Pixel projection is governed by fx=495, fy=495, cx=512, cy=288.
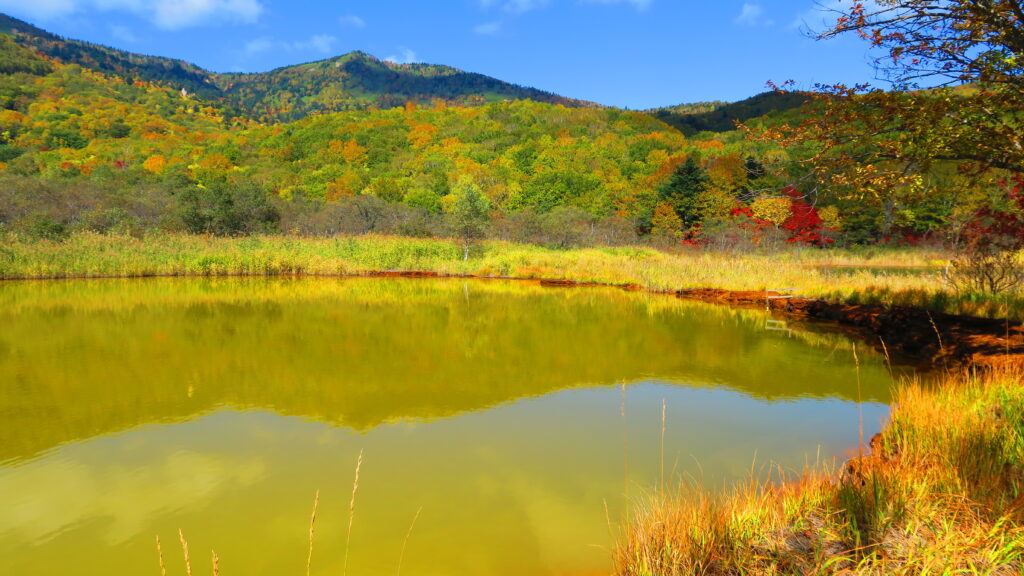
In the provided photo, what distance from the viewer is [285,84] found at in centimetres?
17962

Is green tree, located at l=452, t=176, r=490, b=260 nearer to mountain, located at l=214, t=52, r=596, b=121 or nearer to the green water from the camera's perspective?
the green water

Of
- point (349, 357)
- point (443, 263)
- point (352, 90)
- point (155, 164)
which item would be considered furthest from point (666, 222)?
point (352, 90)

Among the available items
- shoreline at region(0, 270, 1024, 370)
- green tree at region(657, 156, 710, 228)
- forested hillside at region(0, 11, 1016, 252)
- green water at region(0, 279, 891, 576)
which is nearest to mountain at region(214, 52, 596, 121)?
forested hillside at region(0, 11, 1016, 252)

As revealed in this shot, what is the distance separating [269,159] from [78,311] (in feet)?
246

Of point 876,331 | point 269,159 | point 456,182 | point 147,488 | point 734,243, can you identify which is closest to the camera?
point 147,488

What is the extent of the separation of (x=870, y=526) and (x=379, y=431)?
4469mm

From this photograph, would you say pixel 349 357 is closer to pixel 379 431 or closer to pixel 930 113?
pixel 379 431

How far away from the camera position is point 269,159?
79062mm

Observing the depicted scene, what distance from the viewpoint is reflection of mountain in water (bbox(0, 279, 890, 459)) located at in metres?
6.34

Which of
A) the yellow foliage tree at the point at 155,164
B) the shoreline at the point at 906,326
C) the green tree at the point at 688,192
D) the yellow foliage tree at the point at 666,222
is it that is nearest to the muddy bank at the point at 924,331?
the shoreline at the point at 906,326

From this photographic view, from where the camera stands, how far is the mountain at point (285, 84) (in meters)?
136

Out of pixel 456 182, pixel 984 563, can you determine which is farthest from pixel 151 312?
pixel 456 182

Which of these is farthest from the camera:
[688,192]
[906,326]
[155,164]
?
[155,164]

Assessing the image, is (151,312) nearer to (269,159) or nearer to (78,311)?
(78,311)
